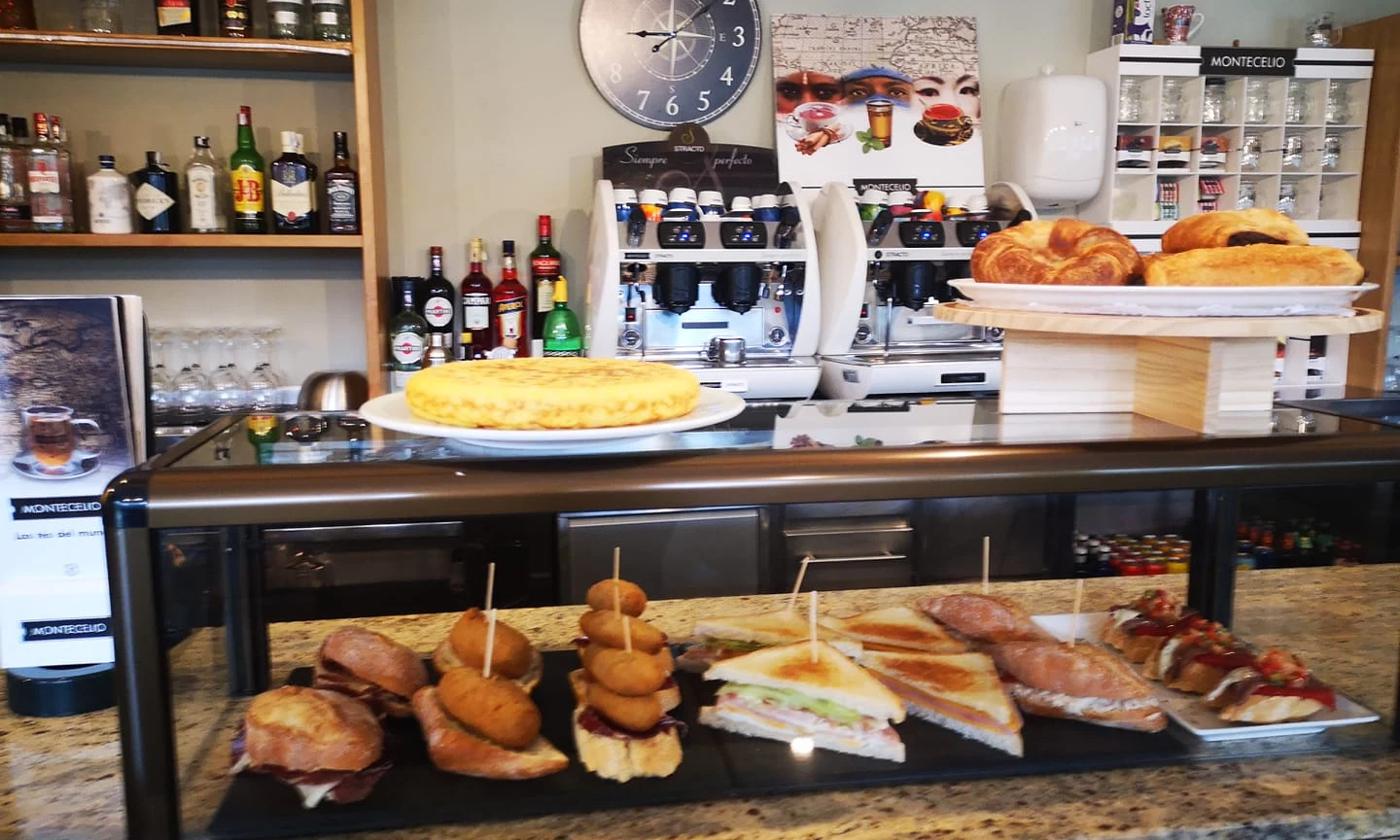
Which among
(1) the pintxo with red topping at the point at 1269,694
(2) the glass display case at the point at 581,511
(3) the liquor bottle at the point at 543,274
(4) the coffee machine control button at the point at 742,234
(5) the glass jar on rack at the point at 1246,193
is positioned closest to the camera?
(2) the glass display case at the point at 581,511

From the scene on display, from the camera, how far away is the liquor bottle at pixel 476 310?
3465 mm

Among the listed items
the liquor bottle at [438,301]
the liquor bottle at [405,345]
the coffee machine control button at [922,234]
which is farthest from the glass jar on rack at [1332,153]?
the liquor bottle at [405,345]

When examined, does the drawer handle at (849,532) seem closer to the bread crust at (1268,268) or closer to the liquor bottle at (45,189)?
the bread crust at (1268,268)

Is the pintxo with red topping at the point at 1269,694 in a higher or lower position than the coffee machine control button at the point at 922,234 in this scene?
lower

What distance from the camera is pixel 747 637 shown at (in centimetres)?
119

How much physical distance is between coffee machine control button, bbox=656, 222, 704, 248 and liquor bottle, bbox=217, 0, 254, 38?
1392 millimetres

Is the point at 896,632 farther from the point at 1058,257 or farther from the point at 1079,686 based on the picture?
the point at 1058,257

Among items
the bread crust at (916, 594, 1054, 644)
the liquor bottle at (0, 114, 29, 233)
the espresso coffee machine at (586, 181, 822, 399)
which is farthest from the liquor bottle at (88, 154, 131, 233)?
the bread crust at (916, 594, 1054, 644)

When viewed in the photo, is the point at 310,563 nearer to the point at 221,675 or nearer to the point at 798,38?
the point at 221,675

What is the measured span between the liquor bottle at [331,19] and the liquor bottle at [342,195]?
0.95ft

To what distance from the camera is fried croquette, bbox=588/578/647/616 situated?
1.17 metres

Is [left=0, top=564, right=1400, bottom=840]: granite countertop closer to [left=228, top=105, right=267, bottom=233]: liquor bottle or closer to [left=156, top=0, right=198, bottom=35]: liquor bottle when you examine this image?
[left=228, top=105, right=267, bottom=233]: liquor bottle

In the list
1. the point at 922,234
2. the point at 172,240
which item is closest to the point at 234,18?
the point at 172,240

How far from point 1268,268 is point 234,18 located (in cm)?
298
